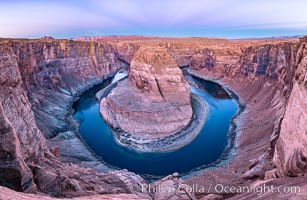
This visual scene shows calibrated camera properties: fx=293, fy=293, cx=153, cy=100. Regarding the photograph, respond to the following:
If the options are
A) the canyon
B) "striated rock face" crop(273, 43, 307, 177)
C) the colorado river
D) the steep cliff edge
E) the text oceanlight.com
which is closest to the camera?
the text oceanlight.com

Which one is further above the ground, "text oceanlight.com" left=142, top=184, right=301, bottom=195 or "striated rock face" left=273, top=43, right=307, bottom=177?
"striated rock face" left=273, top=43, right=307, bottom=177

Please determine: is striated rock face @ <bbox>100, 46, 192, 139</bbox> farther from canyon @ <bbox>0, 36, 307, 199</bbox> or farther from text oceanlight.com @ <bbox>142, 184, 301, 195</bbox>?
text oceanlight.com @ <bbox>142, 184, 301, 195</bbox>

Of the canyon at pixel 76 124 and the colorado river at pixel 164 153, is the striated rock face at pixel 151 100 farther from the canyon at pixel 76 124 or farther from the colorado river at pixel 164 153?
the colorado river at pixel 164 153

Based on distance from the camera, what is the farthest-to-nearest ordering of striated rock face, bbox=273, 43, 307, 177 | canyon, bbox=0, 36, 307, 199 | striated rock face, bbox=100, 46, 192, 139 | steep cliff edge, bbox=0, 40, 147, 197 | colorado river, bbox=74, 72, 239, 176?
striated rock face, bbox=100, 46, 192, 139, colorado river, bbox=74, 72, 239, 176, canyon, bbox=0, 36, 307, 199, steep cliff edge, bbox=0, 40, 147, 197, striated rock face, bbox=273, 43, 307, 177

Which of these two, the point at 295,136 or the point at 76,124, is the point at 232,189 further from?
the point at 76,124

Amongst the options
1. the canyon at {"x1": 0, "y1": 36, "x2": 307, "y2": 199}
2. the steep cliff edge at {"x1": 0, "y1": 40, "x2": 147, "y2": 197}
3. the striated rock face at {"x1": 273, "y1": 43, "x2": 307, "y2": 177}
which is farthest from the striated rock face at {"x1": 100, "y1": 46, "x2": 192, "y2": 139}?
the striated rock face at {"x1": 273, "y1": 43, "x2": 307, "y2": 177}

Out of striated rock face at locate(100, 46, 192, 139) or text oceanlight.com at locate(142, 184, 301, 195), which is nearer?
text oceanlight.com at locate(142, 184, 301, 195)

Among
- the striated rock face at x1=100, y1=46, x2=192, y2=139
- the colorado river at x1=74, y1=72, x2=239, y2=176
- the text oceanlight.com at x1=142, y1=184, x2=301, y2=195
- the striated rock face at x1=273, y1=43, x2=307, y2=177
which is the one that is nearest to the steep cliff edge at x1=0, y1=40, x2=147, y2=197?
the text oceanlight.com at x1=142, y1=184, x2=301, y2=195
